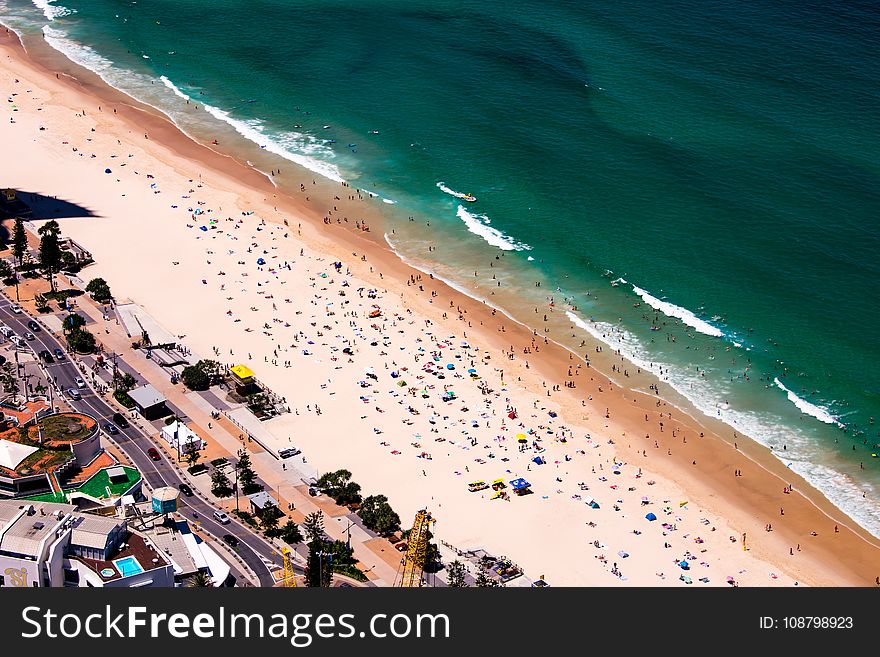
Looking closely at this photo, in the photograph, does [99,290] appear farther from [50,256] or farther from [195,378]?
[195,378]

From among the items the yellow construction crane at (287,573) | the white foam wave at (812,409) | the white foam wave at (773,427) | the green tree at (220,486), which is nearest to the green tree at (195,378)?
the green tree at (220,486)

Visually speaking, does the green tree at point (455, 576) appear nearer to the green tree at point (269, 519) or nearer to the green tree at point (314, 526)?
the green tree at point (314, 526)

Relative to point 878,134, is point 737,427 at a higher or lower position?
lower

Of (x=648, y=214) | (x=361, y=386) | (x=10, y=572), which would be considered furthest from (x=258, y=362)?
(x=648, y=214)

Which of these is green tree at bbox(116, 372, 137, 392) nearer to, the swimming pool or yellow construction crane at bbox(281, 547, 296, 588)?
yellow construction crane at bbox(281, 547, 296, 588)

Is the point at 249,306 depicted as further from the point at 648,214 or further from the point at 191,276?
the point at 648,214
